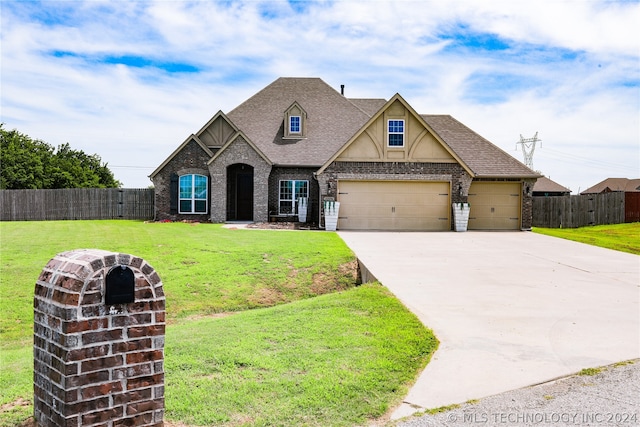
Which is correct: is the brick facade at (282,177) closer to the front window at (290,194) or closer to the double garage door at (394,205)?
the front window at (290,194)

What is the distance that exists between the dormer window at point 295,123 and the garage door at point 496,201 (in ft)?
30.2

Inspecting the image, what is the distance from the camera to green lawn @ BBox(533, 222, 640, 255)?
19.3 metres

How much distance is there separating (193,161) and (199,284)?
1534cm

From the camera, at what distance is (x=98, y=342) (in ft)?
12.6

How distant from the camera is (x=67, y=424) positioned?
3.77 meters

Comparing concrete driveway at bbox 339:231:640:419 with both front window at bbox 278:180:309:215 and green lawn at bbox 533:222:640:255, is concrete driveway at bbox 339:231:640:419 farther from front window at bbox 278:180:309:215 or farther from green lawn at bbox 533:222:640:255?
front window at bbox 278:180:309:215

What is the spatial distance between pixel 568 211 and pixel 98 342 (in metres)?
29.5

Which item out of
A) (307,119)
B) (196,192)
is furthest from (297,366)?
(307,119)

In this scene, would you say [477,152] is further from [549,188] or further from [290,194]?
[549,188]

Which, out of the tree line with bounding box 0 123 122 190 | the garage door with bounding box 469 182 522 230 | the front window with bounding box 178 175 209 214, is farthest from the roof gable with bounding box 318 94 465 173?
the tree line with bounding box 0 123 122 190

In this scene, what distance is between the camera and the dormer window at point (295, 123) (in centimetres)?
2784

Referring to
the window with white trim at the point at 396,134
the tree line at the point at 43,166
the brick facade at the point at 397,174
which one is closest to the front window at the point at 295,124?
the brick facade at the point at 397,174

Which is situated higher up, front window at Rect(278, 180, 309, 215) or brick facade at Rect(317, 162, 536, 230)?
brick facade at Rect(317, 162, 536, 230)

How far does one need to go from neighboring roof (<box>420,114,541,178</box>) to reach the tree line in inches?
1388
